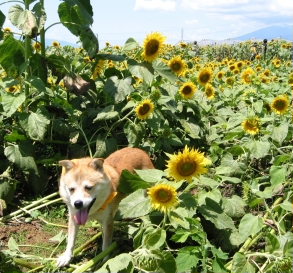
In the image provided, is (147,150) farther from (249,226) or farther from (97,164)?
(249,226)

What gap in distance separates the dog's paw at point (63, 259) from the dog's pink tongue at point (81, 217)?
315 millimetres

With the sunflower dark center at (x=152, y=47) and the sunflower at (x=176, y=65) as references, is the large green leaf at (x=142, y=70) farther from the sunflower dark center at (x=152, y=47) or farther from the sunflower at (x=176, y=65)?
the sunflower at (x=176, y=65)

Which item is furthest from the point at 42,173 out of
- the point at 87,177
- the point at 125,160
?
the point at 87,177

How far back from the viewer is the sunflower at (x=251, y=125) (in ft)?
10.8

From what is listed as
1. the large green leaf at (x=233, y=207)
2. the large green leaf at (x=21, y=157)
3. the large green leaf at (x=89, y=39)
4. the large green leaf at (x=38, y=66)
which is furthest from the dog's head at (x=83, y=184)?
the large green leaf at (x=89, y=39)

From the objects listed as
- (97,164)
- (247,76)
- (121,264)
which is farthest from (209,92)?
(121,264)

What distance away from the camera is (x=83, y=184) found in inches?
102

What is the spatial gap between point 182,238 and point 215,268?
228 millimetres

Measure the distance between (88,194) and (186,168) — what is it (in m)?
0.62

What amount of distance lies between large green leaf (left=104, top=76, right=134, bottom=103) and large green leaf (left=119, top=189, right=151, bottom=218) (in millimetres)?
1318

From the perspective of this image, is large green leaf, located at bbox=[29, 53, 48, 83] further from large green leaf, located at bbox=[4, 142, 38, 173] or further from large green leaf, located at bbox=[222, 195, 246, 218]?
large green leaf, located at bbox=[222, 195, 246, 218]

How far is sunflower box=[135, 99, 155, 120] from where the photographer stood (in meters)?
3.53

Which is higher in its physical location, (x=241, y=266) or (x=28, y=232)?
(x=241, y=266)

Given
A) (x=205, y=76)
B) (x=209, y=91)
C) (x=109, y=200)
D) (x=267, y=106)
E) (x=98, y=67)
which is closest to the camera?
(x=109, y=200)
